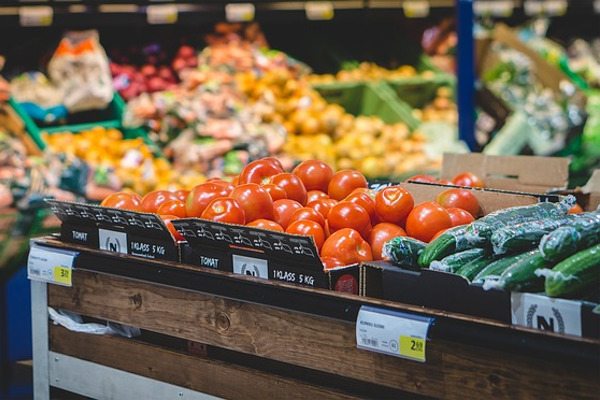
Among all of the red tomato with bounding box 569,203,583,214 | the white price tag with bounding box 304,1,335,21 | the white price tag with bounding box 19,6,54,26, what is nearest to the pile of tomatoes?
the red tomato with bounding box 569,203,583,214

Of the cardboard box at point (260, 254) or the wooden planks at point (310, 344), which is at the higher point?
the cardboard box at point (260, 254)

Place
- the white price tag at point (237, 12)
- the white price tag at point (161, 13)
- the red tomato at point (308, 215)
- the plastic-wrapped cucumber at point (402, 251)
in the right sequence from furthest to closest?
the white price tag at point (237, 12) → the white price tag at point (161, 13) → the red tomato at point (308, 215) → the plastic-wrapped cucumber at point (402, 251)

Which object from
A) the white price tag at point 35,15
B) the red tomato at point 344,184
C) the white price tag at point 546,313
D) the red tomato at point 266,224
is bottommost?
the white price tag at point 546,313

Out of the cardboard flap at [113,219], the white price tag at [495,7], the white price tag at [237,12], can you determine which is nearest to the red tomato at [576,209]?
the cardboard flap at [113,219]

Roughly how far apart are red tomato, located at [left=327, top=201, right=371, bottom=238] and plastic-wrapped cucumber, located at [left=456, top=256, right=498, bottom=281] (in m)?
0.42

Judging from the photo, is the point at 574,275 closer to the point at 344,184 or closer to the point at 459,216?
the point at 459,216

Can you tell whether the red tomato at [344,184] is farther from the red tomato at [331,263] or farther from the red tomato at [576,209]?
the red tomato at [576,209]

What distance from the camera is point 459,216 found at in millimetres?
2182

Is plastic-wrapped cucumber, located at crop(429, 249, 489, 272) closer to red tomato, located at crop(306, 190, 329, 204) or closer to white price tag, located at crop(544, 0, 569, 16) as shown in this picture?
red tomato, located at crop(306, 190, 329, 204)

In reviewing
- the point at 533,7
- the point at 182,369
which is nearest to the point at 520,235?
the point at 182,369

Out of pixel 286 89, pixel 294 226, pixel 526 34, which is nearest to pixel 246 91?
pixel 286 89

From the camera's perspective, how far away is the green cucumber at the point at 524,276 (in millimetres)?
1631

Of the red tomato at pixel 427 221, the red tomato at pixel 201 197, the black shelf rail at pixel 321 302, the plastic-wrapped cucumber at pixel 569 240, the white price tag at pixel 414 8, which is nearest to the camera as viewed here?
the black shelf rail at pixel 321 302

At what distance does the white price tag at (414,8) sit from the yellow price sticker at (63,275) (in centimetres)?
431
